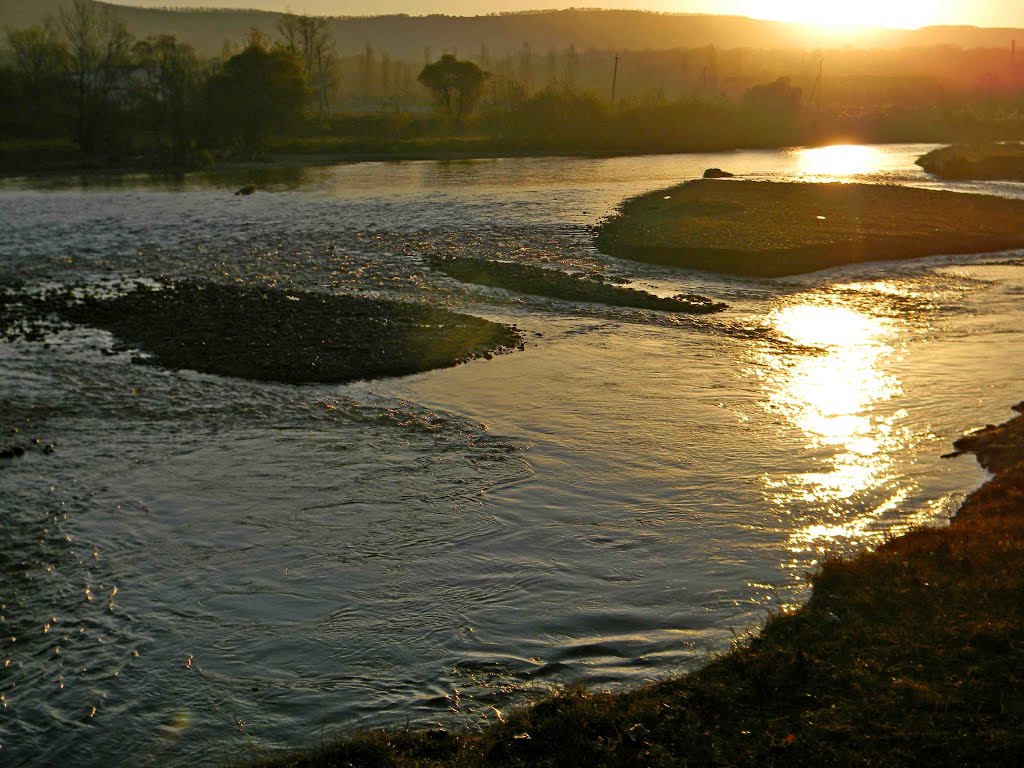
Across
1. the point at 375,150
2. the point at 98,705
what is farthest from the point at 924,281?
the point at 375,150

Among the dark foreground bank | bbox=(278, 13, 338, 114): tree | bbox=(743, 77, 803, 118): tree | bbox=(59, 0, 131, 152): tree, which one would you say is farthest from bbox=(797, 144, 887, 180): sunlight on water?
bbox=(278, 13, 338, 114): tree

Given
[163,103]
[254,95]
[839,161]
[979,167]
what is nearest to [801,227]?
[979,167]

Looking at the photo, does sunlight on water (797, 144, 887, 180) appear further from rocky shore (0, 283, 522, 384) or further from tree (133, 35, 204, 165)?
tree (133, 35, 204, 165)

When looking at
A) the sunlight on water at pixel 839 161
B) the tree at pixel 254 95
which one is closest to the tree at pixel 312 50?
the tree at pixel 254 95

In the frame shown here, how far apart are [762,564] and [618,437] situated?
466cm

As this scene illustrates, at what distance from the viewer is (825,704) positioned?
6977 millimetres

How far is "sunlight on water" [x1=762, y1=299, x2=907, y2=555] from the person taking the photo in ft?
37.5

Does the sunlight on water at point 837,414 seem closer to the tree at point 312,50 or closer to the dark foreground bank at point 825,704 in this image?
the dark foreground bank at point 825,704

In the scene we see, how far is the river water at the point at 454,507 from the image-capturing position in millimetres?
8078

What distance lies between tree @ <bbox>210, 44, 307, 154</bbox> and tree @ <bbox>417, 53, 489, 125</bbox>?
20.4 meters

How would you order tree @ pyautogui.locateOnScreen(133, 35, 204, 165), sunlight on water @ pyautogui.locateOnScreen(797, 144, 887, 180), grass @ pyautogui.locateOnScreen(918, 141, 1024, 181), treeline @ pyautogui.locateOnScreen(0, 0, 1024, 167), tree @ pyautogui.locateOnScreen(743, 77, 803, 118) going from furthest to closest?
tree @ pyautogui.locateOnScreen(743, 77, 803, 118) → tree @ pyautogui.locateOnScreen(133, 35, 204, 165) → treeline @ pyautogui.locateOnScreen(0, 0, 1024, 167) → sunlight on water @ pyautogui.locateOnScreen(797, 144, 887, 180) → grass @ pyautogui.locateOnScreen(918, 141, 1024, 181)

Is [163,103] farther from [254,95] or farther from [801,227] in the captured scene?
[801,227]

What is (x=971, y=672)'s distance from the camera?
7.19 m

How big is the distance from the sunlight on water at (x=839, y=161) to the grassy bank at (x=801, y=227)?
16.1 metres
